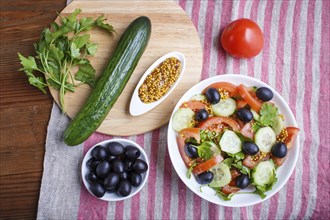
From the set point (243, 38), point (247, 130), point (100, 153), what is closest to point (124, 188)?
point (100, 153)

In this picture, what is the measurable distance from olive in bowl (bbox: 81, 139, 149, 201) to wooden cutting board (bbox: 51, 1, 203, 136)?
0.29 feet

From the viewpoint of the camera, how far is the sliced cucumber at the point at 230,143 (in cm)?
137

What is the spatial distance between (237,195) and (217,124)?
0.27 m

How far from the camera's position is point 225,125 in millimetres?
1430

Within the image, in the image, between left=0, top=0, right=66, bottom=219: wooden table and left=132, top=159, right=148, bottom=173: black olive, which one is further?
left=0, top=0, right=66, bottom=219: wooden table

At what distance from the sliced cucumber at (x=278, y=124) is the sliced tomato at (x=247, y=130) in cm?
9

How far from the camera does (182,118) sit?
1.41 meters

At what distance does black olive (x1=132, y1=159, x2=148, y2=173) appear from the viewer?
1.40 meters

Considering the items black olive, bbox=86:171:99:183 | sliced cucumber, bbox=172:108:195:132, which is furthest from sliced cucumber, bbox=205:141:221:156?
black olive, bbox=86:171:99:183

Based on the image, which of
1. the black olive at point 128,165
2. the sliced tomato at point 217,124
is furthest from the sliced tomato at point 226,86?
the black olive at point 128,165

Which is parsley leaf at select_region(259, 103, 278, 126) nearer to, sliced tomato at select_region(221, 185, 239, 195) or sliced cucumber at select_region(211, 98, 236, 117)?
sliced cucumber at select_region(211, 98, 236, 117)

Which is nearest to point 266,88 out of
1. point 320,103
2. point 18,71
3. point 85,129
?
point 320,103

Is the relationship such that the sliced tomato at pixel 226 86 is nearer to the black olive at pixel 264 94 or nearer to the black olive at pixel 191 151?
the black olive at pixel 264 94

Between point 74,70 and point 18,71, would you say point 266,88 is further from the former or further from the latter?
point 18,71
